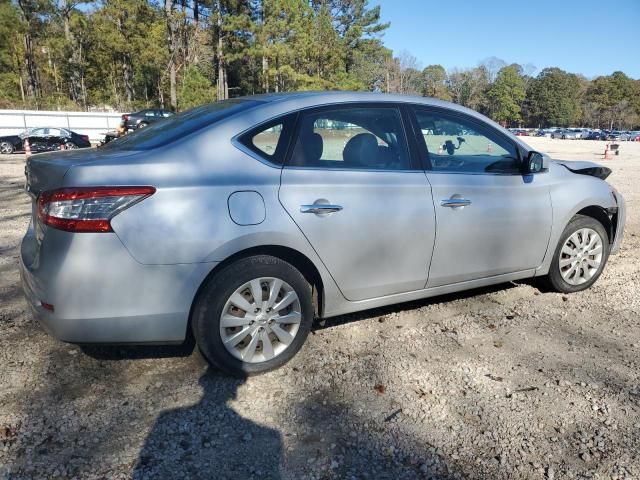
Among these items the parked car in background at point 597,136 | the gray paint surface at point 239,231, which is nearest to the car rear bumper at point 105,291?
the gray paint surface at point 239,231

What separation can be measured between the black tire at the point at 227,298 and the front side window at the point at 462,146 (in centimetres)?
133

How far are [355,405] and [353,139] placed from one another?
171 cm

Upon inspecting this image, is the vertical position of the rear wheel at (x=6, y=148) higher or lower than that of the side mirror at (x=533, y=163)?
lower

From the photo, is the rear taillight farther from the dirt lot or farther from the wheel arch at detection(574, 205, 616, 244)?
the wheel arch at detection(574, 205, 616, 244)

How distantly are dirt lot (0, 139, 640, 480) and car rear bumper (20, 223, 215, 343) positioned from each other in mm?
425

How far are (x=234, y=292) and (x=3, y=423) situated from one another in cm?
133

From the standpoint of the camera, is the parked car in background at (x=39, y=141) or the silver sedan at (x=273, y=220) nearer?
the silver sedan at (x=273, y=220)

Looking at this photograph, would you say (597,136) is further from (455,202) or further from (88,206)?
(88,206)

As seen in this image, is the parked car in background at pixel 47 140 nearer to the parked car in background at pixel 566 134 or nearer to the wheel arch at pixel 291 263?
the wheel arch at pixel 291 263

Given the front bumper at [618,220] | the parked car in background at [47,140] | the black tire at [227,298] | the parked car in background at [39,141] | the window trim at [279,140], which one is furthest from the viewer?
the parked car in background at [47,140]

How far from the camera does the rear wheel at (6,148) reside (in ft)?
77.4

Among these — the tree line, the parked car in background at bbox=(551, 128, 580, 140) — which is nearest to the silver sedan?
the tree line

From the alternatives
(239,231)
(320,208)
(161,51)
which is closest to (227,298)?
(239,231)

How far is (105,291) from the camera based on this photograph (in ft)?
8.61
